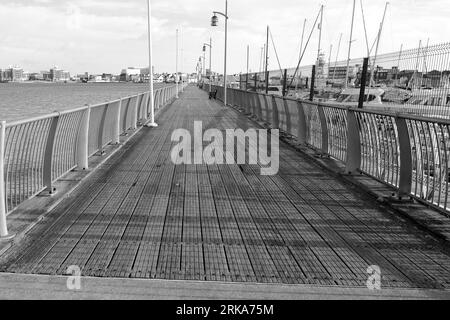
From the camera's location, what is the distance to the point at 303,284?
3486 millimetres

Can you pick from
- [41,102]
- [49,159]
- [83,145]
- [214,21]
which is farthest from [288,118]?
[41,102]

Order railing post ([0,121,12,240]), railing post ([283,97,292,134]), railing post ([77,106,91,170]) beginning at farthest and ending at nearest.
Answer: railing post ([283,97,292,134]) → railing post ([77,106,91,170]) → railing post ([0,121,12,240])

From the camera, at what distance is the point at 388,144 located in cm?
619

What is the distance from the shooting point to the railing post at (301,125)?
10.4 meters

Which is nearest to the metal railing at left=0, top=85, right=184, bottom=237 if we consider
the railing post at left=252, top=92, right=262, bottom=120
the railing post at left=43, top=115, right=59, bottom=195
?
the railing post at left=43, top=115, right=59, bottom=195

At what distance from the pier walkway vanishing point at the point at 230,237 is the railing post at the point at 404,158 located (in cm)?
47

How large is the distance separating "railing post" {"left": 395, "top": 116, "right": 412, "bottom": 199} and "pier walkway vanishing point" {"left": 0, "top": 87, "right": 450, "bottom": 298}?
→ 1.54 ft

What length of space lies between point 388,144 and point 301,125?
4.45 m

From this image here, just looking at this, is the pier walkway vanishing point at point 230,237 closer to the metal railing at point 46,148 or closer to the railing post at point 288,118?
the metal railing at point 46,148

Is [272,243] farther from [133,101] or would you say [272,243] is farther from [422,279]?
[133,101]

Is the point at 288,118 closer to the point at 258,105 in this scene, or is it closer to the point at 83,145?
the point at 258,105

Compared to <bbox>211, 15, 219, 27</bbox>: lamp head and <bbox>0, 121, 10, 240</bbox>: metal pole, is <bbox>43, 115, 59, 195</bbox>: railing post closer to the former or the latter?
<bbox>0, 121, 10, 240</bbox>: metal pole

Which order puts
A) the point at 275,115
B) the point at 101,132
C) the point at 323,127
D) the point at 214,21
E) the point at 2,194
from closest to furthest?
the point at 2,194 → the point at 323,127 → the point at 101,132 → the point at 275,115 → the point at 214,21

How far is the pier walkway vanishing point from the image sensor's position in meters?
3.66
